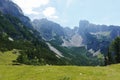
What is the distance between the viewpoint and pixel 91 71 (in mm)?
44312

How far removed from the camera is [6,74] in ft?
150

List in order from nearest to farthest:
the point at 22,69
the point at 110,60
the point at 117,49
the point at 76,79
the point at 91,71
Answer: the point at 76,79, the point at 91,71, the point at 22,69, the point at 117,49, the point at 110,60

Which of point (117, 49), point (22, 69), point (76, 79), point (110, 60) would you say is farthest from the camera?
point (110, 60)

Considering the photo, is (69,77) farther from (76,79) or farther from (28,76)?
(28,76)

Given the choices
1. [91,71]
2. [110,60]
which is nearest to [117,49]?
[110,60]

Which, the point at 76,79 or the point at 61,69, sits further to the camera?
the point at 61,69

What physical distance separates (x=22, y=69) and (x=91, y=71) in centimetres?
1239

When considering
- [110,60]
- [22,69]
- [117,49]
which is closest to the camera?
[22,69]

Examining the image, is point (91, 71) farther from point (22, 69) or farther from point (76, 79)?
point (22, 69)

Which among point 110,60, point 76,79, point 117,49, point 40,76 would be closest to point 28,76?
point 40,76

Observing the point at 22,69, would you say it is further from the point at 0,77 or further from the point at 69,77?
the point at 69,77

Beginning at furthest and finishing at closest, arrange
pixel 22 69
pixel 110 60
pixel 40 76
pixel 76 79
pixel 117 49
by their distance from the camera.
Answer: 1. pixel 110 60
2. pixel 117 49
3. pixel 22 69
4. pixel 40 76
5. pixel 76 79

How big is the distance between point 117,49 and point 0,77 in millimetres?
119542

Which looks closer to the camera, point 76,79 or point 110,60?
point 76,79
